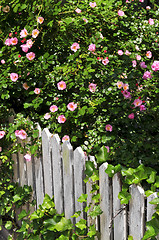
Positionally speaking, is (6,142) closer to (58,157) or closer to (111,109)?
(58,157)

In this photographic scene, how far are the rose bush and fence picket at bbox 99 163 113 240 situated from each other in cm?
56

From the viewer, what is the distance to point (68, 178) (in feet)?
7.25

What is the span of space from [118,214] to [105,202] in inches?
4.5

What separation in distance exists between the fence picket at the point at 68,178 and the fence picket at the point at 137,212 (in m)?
0.56

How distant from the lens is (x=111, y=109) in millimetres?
2811

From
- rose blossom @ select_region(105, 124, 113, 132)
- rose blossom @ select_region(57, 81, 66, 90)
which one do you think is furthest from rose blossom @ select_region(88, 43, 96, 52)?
rose blossom @ select_region(105, 124, 113, 132)

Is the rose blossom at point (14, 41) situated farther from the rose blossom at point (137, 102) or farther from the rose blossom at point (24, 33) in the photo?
the rose blossom at point (137, 102)

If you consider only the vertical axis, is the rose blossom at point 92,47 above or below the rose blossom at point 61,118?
above

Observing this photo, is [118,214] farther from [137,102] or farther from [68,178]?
[137,102]

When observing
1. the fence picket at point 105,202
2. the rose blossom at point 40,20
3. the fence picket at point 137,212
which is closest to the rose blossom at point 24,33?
the rose blossom at point 40,20

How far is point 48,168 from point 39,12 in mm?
1149

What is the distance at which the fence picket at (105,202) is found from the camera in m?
1.85

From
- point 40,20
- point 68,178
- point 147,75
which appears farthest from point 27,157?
point 147,75

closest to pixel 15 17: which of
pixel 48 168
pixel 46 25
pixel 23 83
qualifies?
Answer: pixel 46 25
